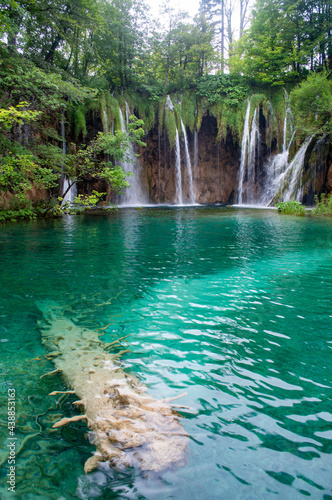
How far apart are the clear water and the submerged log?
0.07 m

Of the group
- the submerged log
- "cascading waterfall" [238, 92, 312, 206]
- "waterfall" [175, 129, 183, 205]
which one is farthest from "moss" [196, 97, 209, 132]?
the submerged log

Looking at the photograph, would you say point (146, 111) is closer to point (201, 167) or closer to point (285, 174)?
point (201, 167)

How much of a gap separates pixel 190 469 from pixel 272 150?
1007 inches

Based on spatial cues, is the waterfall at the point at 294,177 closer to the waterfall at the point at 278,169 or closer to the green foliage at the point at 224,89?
the waterfall at the point at 278,169

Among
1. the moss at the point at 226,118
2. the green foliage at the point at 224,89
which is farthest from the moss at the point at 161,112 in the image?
the moss at the point at 226,118

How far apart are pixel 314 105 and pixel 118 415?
1969 centimetres

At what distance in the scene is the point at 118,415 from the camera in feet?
6.95

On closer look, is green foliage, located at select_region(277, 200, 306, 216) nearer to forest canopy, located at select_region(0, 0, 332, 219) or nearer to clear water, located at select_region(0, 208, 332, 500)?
forest canopy, located at select_region(0, 0, 332, 219)

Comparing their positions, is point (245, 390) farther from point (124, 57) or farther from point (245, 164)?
point (124, 57)

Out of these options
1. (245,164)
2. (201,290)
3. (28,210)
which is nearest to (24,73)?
(28,210)

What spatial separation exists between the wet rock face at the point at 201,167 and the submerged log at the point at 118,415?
25486 millimetres

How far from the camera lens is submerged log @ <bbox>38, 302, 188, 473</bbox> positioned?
1800 millimetres

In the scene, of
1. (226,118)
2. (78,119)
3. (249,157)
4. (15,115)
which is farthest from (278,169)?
(15,115)

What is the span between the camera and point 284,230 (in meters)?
10.9
